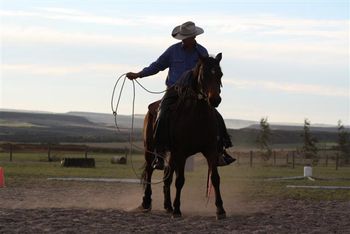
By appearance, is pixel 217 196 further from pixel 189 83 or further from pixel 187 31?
pixel 187 31

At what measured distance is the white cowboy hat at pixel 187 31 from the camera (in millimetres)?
11570

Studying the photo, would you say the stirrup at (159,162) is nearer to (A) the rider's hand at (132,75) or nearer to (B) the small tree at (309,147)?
(A) the rider's hand at (132,75)

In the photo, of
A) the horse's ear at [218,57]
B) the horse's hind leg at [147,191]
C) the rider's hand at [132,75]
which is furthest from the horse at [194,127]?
the horse's hind leg at [147,191]

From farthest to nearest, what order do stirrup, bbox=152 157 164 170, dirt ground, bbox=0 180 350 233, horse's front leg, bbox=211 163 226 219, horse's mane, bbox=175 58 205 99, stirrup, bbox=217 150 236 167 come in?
stirrup, bbox=152 157 164 170 < stirrup, bbox=217 150 236 167 < horse's mane, bbox=175 58 205 99 < horse's front leg, bbox=211 163 226 219 < dirt ground, bbox=0 180 350 233

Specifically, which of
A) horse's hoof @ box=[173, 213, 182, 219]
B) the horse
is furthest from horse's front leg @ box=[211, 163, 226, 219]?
horse's hoof @ box=[173, 213, 182, 219]

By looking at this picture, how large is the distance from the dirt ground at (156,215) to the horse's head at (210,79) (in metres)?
1.89

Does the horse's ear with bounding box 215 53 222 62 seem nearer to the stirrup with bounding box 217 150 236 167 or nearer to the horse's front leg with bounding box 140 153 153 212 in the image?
the stirrup with bounding box 217 150 236 167

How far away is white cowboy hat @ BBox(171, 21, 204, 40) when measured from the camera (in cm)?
1157

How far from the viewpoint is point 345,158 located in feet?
201

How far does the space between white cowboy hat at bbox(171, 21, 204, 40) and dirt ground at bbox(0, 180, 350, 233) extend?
305 cm

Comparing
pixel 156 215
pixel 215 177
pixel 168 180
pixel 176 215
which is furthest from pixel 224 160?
pixel 156 215

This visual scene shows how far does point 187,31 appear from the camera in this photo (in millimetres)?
11570

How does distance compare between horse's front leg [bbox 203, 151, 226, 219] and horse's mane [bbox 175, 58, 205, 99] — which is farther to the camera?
horse's mane [bbox 175, 58, 205, 99]

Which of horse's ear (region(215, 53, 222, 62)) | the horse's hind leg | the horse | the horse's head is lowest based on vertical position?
the horse's hind leg
